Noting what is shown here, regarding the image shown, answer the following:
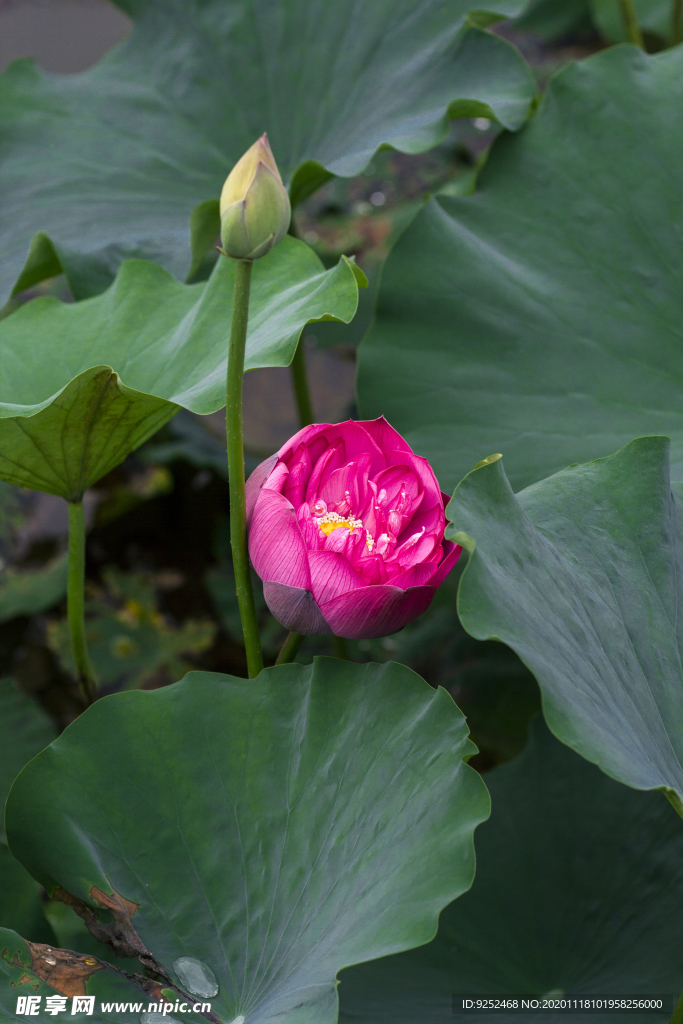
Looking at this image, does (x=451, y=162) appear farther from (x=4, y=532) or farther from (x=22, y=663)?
(x=22, y=663)

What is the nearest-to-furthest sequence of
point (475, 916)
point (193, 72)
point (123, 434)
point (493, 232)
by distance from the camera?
point (123, 434) < point (475, 916) < point (493, 232) < point (193, 72)

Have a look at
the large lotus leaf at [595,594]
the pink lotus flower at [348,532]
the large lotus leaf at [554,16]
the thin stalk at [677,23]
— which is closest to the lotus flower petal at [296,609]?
the pink lotus flower at [348,532]

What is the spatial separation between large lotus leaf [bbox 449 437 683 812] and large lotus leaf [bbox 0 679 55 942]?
1.79ft

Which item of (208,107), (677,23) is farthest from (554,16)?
(208,107)

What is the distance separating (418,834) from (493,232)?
70 cm

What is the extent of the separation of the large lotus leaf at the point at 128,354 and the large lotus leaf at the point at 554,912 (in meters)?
0.54

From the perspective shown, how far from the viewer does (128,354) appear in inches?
31.5

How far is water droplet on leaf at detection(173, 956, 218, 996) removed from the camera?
1.85ft

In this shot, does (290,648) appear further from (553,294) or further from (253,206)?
(553,294)

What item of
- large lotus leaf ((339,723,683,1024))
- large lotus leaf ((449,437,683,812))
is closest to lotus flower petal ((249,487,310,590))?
large lotus leaf ((449,437,683,812))

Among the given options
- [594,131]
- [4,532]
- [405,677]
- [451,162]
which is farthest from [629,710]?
[451,162]

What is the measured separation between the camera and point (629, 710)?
22.0 inches

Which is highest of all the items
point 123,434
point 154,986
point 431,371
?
point 123,434

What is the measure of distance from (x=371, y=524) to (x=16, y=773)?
25.5 inches
